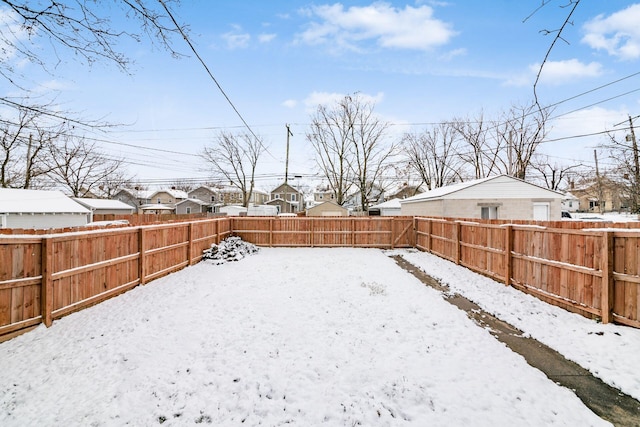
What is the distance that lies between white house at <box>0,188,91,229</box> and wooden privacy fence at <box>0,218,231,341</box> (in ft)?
47.6

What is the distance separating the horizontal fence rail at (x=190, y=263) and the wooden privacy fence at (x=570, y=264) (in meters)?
0.01

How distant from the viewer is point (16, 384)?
291cm

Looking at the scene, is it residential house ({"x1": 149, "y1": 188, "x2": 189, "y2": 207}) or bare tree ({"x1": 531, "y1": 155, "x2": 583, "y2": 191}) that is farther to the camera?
residential house ({"x1": 149, "y1": 188, "x2": 189, "y2": 207})

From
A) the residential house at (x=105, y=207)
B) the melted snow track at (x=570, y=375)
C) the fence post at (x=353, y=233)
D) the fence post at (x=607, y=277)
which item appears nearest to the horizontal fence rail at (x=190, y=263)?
the fence post at (x=607, y=277)

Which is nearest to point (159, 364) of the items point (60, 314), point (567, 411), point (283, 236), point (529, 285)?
point (60, 314)

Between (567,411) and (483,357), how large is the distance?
0.99 metres

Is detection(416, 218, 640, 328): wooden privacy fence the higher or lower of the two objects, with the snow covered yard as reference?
higher

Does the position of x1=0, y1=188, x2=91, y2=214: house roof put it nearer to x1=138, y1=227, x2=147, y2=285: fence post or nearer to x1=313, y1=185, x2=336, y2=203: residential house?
x1=138, y1=227, x2=147, y2=285: fence post

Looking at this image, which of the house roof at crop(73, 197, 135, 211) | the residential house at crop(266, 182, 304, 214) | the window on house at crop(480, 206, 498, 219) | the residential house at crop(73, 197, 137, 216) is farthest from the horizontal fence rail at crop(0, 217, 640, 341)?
the residential house at crop(266, 182, 304, 214)

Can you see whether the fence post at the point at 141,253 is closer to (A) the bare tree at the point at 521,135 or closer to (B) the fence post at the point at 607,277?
(B) the fence post at the point at 607,277

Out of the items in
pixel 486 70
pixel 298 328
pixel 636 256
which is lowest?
pixel 298 328

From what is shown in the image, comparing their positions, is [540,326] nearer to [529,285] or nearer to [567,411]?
[529,285]

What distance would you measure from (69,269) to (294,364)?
13.9 ft

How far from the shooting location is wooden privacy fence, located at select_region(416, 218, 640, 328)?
4.04 metres
